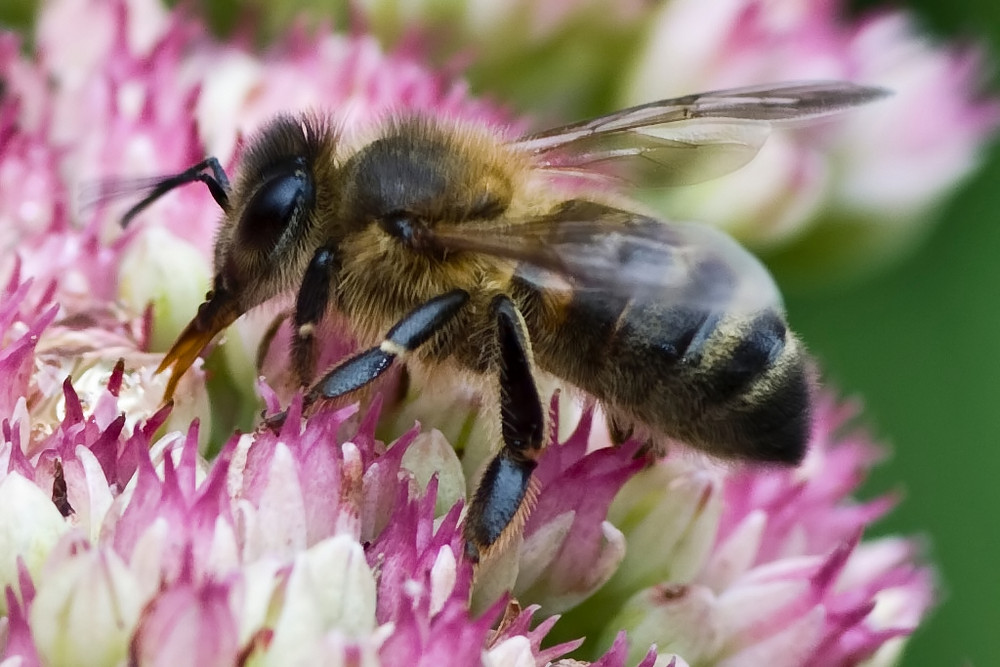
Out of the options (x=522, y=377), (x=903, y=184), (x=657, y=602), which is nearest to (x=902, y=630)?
(x=657, y=602)

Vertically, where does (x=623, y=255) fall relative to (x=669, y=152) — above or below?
below

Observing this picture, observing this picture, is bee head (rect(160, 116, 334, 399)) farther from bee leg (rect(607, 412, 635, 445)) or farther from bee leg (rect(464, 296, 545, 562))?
bee leg (rect(607, 412, 635, 445))

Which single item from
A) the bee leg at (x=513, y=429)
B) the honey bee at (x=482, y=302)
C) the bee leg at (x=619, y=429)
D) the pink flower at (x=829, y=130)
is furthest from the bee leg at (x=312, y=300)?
the pink flower at (x=829, y=130)

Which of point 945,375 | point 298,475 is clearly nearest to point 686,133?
point 298,475

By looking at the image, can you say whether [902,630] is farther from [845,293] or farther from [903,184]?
[845,293]

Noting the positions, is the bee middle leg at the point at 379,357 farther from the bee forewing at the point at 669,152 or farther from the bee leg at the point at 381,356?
A: the bee forewing at the point at 669,152

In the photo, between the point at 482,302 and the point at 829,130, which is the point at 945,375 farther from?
the point at 482,302
